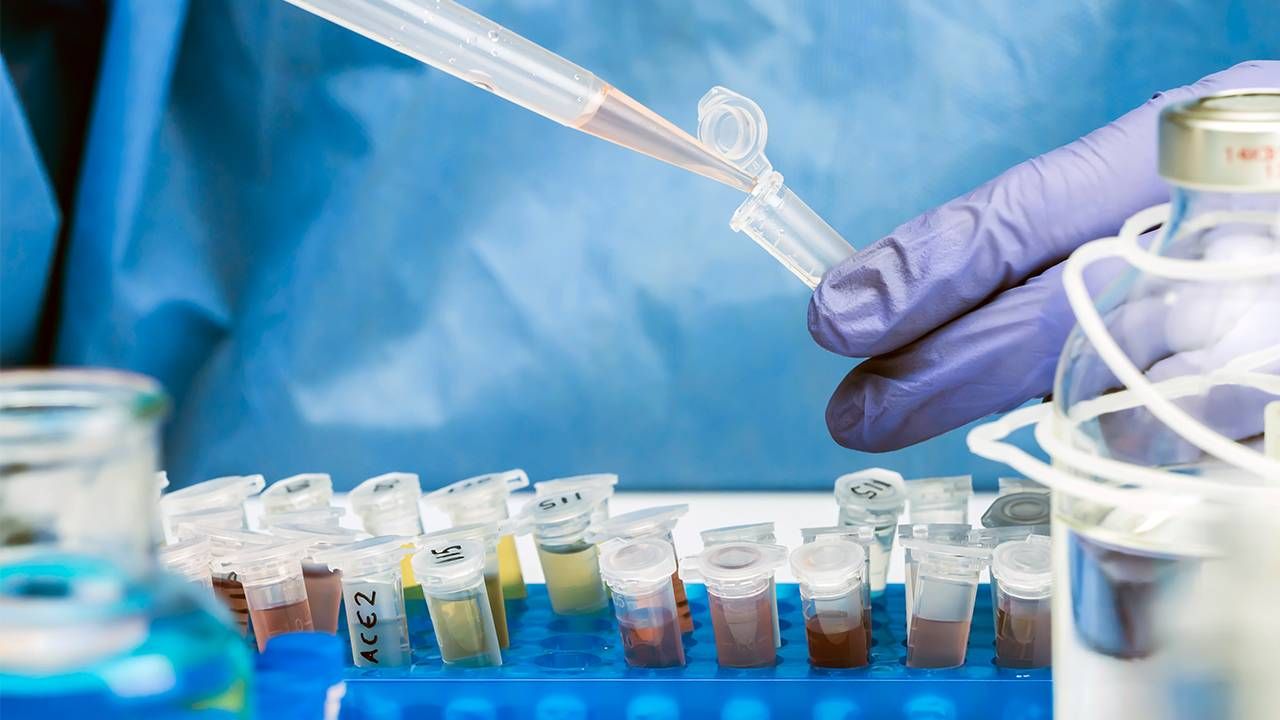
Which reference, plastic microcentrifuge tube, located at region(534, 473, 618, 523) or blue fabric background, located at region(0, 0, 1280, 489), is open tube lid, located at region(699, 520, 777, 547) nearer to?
plastic microcentrifuge tube, located at region(534, 473, 618, 523)

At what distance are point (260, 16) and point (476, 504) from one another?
0.59m

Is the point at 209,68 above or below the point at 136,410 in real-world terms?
above

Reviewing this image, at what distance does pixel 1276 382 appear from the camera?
571 mm

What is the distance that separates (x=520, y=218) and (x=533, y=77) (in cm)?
40

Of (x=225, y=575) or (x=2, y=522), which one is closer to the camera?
(x=2, y=522)

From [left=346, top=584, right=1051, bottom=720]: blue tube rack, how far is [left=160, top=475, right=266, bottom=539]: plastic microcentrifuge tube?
238 millimetres

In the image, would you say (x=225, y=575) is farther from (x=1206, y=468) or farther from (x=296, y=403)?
(x=1206, y=468)

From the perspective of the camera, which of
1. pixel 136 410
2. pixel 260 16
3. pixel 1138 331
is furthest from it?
pixel 260 16

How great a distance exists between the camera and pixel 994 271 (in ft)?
2.93

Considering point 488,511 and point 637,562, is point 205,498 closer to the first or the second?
point 488,511

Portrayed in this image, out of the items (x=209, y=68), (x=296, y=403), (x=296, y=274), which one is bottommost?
(x=296, y=403)

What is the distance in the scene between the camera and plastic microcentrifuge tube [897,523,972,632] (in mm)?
843

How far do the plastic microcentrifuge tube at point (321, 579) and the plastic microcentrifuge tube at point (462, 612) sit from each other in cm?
8

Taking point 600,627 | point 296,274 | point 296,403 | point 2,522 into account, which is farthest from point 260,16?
point 2,522
